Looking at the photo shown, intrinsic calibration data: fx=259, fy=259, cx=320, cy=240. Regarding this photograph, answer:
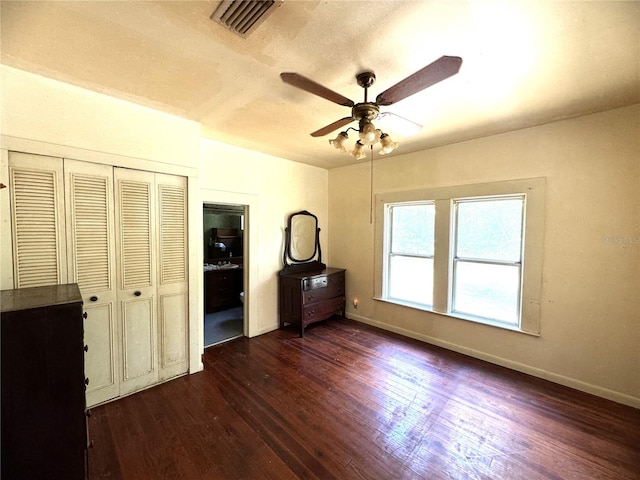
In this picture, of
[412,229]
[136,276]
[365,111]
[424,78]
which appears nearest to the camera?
[424,78]

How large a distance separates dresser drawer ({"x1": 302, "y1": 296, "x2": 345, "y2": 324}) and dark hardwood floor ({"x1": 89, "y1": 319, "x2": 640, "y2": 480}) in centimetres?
87

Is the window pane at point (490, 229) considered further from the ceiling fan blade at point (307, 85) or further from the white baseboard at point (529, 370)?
the ceiling fan blade at point (307, 85)

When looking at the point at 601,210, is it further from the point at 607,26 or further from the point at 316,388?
the point at 316,388

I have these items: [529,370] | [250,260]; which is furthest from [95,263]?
[529,370]

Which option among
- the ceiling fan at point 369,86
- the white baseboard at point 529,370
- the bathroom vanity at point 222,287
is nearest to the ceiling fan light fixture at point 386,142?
the ceiling fan at point 369,86

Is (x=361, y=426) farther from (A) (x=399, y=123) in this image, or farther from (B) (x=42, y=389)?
(A) (x=399, y=123)

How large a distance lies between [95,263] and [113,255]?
131mm

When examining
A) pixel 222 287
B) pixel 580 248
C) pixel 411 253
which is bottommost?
pixel 222 287

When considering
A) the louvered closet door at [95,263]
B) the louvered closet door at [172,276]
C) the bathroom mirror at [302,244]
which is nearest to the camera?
the louvered closet door at [95,263]

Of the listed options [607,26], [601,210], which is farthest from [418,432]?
[607,26]

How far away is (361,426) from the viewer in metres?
1.96

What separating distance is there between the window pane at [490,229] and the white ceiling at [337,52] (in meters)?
0.96

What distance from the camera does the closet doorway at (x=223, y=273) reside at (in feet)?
12.7

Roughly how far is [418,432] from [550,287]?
1.95 m
